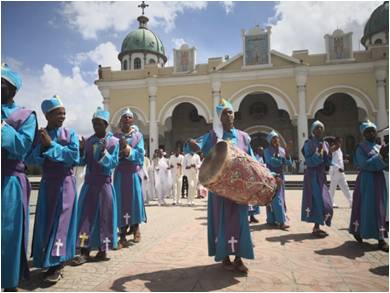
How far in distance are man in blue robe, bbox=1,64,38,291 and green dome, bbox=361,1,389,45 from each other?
35.1 meters

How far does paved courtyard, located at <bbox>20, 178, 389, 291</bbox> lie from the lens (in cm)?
339

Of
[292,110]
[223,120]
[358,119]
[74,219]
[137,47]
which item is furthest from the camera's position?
[137,47]

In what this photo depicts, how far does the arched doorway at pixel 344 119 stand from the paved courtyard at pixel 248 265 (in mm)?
21536

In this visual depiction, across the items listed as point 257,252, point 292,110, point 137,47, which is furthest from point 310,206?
point 137,47

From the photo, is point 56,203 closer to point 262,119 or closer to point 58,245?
point 58,245

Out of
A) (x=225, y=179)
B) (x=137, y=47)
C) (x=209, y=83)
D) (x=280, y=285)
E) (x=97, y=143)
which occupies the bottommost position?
(x=280, y=285)

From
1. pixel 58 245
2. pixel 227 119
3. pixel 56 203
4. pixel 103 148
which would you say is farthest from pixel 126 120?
pixel 58 245

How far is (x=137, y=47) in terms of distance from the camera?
34.9 metres

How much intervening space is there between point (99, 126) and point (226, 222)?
1.92 m

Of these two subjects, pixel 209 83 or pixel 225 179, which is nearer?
pixel 225 179

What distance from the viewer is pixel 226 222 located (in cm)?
377

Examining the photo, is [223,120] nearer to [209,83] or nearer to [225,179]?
[225,179]

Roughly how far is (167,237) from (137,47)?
3177 centimetres

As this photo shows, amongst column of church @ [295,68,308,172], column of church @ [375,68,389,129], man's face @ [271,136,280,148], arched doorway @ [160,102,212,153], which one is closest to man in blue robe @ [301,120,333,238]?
man's face @ [271,136,280,148]
